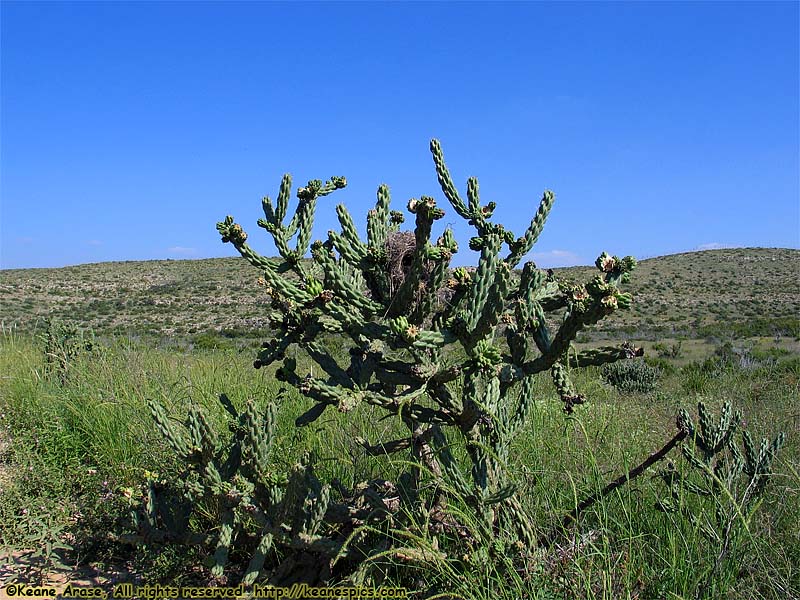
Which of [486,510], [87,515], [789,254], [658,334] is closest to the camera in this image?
[486,510]

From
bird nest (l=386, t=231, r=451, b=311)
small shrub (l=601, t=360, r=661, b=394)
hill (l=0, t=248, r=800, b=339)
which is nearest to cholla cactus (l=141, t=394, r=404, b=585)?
bird nest (l=386, t=231, r=451, b=311)

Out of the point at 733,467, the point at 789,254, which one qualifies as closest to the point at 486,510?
the point at 733,467

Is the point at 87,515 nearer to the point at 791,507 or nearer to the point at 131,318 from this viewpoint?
the point at 791,507

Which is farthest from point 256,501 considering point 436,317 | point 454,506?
point 436,317

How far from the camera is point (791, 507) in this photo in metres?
3.08

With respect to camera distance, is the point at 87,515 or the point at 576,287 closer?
the point at 576,287

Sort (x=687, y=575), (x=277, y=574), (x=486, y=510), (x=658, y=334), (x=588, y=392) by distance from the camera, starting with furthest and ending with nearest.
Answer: (x=658, y=334)
(x=588, y=392)
(x=277, y=574)
(x=486, y=510)
(x=687, y=575)

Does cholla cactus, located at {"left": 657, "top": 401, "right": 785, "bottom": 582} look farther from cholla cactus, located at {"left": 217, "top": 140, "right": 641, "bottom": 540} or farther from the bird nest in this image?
the bird nest

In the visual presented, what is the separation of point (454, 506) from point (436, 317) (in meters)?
0.82

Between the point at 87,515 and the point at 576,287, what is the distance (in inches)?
128

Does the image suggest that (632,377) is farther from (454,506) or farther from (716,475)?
(454,506)

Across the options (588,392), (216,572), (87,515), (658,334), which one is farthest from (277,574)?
(658,334)

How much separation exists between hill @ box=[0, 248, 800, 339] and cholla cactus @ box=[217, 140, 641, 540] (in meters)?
19.9

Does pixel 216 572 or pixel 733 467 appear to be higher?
pixel 733 467
